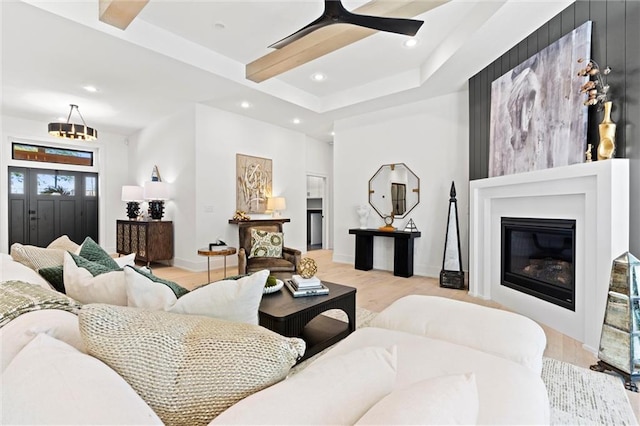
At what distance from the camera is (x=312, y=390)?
614 millimetres

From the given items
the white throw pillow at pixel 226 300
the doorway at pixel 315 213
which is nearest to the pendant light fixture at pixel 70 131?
the doorway at pixel 315 213

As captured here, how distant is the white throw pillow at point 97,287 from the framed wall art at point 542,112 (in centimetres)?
321

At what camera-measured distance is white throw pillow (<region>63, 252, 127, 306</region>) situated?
1090 mm

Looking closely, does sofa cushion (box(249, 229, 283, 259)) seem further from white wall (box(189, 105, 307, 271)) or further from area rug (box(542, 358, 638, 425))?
area rug (box(542, 358, 638, 425))

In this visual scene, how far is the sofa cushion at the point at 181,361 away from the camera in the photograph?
0.63 meters

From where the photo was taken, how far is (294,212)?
22.2ft

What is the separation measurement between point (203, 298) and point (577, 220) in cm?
289

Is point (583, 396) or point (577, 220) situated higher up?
point (577, 220)

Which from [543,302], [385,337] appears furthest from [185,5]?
[543,302]

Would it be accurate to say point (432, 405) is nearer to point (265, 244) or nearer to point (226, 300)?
point (226, 300)

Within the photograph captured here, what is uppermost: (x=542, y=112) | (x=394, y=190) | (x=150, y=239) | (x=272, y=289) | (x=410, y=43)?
(x=410, y=43)

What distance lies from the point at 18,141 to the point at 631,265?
352 inches

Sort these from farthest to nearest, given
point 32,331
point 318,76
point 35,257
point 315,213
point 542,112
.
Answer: point 315,213, point 318,76, point 542,112, point 35,257, point 32,331

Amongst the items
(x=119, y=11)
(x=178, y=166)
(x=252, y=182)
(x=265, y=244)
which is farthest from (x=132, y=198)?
(x=119, y=11)
